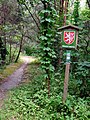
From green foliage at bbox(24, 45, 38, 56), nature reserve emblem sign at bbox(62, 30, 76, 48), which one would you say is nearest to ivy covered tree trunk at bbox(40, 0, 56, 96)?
green foliage at bbox(24, 45, 38, 56)

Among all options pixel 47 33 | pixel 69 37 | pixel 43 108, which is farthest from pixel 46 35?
pixel 43 108

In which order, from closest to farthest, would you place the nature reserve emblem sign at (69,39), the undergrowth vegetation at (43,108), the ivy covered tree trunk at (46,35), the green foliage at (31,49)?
the undergrowth vegetation at (43,108)
the nature reserve emblem sign at (69,39)
the ivy covered tree trunk at (46,35)
the green foliage at (31,49)

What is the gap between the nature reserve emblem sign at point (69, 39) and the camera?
5990mm

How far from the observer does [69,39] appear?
6.01 meters

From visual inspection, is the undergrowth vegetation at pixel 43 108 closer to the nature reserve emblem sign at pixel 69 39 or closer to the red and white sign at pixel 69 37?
the nature reserve emblem sign at pixel 69 39

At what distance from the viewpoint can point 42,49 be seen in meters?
6.88

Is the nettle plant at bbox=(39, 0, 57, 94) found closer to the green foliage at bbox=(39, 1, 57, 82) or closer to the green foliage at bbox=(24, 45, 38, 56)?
the green foliage at bbox=(39, 1, 57, 82)

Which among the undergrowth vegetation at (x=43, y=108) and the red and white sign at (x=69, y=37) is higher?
the red and white sign at (x=69, y=37)

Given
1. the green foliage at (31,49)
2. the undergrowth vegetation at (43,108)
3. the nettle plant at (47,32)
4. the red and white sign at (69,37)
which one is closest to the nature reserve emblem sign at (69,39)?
the red and white sign at (69,37)

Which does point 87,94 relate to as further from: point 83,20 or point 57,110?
point 83,20

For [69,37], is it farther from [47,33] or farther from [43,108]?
[43,108]

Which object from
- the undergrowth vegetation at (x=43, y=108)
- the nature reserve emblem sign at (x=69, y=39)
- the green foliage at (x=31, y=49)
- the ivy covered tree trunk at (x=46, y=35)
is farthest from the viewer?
the green foliage at (x=31, y=49)

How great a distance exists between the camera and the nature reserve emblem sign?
5990 mm

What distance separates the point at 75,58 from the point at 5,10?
20.7 feet
